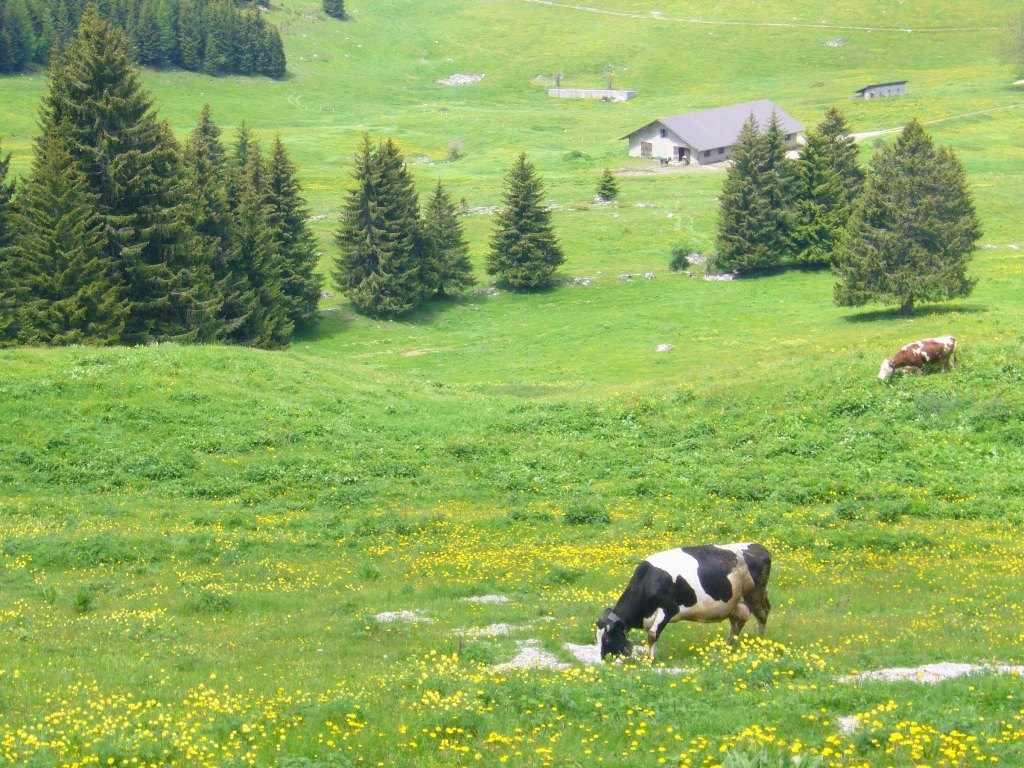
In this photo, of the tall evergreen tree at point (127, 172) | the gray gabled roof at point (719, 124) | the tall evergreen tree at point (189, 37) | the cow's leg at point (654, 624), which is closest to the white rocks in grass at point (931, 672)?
the cow's leg at point (654, 624)

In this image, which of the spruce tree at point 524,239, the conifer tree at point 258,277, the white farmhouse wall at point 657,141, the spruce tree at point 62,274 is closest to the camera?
the spruce tree at point 62,274

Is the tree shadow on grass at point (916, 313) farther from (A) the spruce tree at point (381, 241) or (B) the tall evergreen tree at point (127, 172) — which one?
(B) the tall evergreen tree at point (127, 172)

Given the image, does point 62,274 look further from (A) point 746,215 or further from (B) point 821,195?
(B) point 821,195

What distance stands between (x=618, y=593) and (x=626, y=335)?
153 feet

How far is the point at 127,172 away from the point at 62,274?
22.9 ft

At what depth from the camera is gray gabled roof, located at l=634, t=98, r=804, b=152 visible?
419 feet

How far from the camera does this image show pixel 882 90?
170 metres

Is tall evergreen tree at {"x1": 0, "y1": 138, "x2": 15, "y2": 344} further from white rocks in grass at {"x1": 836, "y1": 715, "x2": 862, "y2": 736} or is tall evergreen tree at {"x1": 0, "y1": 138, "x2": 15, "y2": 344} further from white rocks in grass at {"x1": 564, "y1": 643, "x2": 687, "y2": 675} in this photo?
white rocks in grass at {"x1": 836, "y1": 715, "x2": 862, "y2": 736}

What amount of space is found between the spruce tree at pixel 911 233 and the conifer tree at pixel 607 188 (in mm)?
47308

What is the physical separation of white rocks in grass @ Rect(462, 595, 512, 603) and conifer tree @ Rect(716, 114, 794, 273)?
64.9m

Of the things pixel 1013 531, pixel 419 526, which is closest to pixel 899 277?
pixel 1013 531

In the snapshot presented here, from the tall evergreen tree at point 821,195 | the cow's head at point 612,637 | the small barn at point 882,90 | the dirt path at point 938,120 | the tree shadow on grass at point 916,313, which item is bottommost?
the cow's head at point 612,637

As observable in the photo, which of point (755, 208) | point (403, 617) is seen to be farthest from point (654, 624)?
point (755, 208)

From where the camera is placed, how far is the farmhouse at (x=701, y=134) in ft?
419
